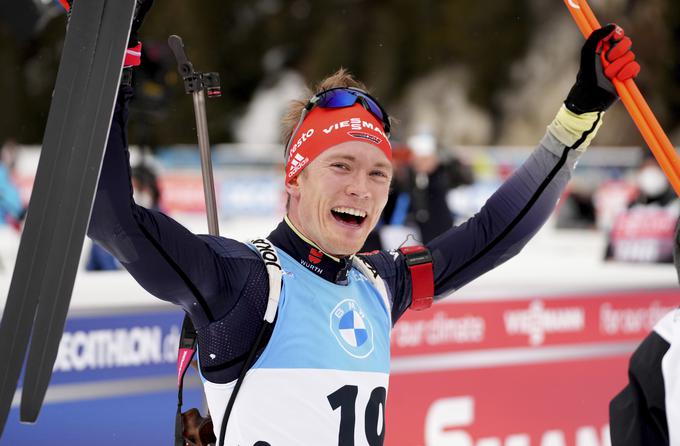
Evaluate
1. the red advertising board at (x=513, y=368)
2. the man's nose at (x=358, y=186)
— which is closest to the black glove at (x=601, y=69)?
the man's nose at (x=358, y=186)

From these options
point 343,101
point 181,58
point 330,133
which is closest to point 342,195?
point 330,133

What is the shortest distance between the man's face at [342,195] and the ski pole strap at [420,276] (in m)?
0.30

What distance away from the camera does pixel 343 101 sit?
234cm

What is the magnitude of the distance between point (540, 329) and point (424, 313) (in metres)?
0.68

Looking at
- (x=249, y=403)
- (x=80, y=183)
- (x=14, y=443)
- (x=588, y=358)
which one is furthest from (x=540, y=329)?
(x=80, y=183)

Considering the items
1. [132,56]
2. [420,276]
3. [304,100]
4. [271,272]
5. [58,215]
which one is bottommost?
[58,215]

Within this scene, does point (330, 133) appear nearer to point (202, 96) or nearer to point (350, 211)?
point (350, 211)

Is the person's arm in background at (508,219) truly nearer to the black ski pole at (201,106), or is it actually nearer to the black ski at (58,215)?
the black ski pole at (201,106)

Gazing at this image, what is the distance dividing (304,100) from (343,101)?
0.60ft

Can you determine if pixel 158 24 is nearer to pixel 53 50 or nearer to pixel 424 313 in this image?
pixel 53 50

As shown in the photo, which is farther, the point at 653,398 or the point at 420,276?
the point at 420,276

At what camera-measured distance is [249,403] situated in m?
2.10

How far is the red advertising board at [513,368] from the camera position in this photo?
14.2 ft

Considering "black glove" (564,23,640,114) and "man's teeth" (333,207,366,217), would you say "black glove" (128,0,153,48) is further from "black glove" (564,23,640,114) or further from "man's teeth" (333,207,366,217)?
"black glove" (564,23,640,114)
